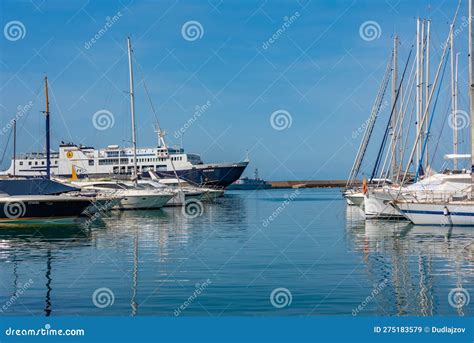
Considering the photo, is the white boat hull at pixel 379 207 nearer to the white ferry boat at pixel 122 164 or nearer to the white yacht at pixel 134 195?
the white yacht at pixel 134 195

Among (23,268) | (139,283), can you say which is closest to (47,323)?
(139,283)

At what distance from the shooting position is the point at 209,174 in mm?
100938

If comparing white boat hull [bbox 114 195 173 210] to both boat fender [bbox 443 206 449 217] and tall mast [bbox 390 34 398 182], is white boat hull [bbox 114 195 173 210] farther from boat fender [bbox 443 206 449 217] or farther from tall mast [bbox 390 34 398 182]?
boat fender [bbox 443 206 449 217]

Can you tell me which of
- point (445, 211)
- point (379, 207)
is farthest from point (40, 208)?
point (445, 211)

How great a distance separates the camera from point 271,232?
31.9 m

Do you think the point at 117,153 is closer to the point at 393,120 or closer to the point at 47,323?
the point at 393,120

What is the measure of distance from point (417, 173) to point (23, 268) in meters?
25.9

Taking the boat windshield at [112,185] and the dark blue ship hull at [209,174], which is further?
the dark blue ship hull at [209,174]

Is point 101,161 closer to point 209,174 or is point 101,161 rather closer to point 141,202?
point 209,174

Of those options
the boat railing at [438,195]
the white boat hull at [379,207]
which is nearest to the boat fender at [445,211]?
the boat railing at [438,195]

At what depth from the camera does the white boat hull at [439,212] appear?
30.2 m

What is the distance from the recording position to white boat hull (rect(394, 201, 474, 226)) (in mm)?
30203

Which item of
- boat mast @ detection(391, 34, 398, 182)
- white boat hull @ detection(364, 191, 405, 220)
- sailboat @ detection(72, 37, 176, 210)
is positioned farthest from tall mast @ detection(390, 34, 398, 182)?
sailboat @ detection(72, 37, 176, 210)

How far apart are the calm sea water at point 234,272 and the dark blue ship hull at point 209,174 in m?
68.3
